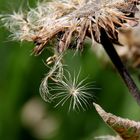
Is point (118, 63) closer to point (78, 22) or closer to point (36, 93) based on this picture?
point (78, 22)

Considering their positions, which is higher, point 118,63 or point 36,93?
point 118,63

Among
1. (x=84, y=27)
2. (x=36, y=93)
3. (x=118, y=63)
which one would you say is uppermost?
(x=84, y=27)

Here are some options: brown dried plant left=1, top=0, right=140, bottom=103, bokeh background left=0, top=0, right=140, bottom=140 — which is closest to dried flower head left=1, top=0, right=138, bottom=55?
brown dried plant left=1, top=0, right=140, bottom=103

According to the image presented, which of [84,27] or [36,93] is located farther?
[36,93]

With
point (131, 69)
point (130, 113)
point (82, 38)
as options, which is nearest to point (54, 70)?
point (82, 38)

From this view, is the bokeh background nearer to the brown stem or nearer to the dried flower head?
the dried flower head

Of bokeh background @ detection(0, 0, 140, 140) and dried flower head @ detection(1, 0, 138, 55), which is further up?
dried flower head @ detection(1, 0, 138, 55)

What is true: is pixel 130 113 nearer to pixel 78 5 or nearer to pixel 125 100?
pixel 125 100

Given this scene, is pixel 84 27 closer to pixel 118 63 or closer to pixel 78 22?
pixel 78 22

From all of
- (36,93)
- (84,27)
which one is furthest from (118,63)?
(36,93)
